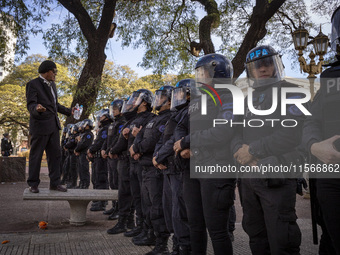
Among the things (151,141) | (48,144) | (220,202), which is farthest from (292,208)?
(48,144)

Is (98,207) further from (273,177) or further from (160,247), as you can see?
(273,177)

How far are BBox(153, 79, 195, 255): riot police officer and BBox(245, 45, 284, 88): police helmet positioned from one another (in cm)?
103

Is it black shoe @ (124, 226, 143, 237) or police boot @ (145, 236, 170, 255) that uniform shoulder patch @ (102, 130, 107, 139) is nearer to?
black shoe @ (124, 226, 143, 237)

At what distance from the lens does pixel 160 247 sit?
14.5ft

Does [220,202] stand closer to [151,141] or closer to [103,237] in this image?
[151,141]

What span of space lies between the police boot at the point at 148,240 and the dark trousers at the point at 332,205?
10.3ft

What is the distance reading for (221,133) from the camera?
3.08 meters

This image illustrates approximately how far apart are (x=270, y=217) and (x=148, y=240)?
2.72m

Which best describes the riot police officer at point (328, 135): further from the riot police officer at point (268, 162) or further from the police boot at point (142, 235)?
the police boot at point (142, 235)

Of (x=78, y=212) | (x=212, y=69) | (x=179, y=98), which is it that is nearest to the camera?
(x=212, y=69)

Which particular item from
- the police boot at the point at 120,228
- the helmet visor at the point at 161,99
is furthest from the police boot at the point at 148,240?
the helmet visor at the point at 161,99

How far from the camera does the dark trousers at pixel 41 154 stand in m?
5.19

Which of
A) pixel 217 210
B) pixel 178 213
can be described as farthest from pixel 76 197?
pixel 217 210

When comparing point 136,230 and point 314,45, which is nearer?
point 136,230
